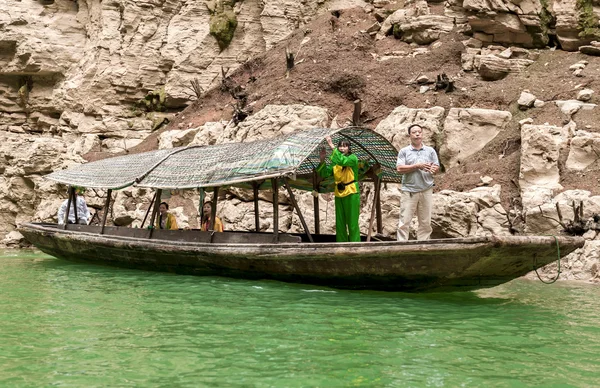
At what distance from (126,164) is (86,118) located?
1264 cm

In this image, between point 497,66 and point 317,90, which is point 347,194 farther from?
point 497,66

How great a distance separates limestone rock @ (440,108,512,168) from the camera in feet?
50.3

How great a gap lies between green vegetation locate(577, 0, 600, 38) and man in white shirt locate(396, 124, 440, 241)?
40.5ft

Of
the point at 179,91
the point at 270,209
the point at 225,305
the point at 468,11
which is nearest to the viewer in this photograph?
the point at 225,305

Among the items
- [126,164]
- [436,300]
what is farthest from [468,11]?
[436,300]

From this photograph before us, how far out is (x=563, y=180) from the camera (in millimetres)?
12930

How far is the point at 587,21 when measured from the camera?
18.1 m

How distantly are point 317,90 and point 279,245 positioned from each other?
1123 cm

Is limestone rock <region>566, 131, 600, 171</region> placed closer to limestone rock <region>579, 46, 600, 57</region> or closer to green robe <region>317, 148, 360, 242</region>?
limestone rock <region>579, 46, 600, 57</region>

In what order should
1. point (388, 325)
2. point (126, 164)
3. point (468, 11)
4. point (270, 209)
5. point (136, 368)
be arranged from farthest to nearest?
point (468, 11), point (270, 209), point (126, 164), point (388, 325), point (136, 368)

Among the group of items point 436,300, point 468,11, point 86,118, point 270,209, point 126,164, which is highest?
point 468,11

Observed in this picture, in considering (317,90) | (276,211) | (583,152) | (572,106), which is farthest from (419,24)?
(276,211)

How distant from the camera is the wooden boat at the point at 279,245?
7398 millimetres

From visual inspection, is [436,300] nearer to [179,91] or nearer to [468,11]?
[468,11]
